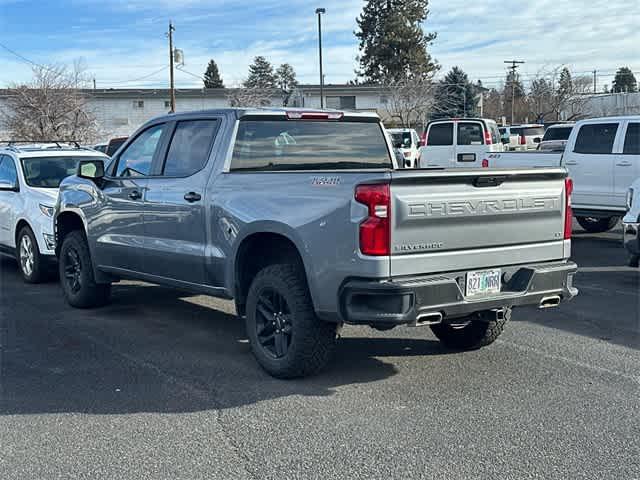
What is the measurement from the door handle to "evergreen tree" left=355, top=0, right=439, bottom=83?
2316 inches

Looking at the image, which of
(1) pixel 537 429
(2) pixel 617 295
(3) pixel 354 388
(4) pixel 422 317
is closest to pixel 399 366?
(3) pixel 354 388

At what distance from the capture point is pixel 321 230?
5.18 m

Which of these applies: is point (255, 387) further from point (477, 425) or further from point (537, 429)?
point (537, 429)

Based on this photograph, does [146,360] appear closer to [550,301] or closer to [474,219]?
[474,219]

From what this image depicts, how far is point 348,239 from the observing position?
4.99 meters

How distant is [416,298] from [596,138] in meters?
9.39

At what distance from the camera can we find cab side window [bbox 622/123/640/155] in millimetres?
12539

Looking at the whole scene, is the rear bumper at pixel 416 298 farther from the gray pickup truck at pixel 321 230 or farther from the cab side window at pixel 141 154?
the cab side window at pixel 141 154

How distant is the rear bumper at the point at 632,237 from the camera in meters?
8.74

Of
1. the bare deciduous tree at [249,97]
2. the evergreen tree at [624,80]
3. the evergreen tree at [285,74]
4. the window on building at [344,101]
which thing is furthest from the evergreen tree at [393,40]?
the evergreen tree at [624,80]

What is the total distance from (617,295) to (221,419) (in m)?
5.62

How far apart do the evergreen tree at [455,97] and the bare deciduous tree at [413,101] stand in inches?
38.6

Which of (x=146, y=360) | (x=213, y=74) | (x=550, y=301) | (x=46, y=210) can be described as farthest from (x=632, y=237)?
(x=213, y=74)

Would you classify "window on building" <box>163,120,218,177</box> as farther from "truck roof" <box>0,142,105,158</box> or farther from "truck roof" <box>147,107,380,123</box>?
"truck roof" <box>0,142,105,158</box>
